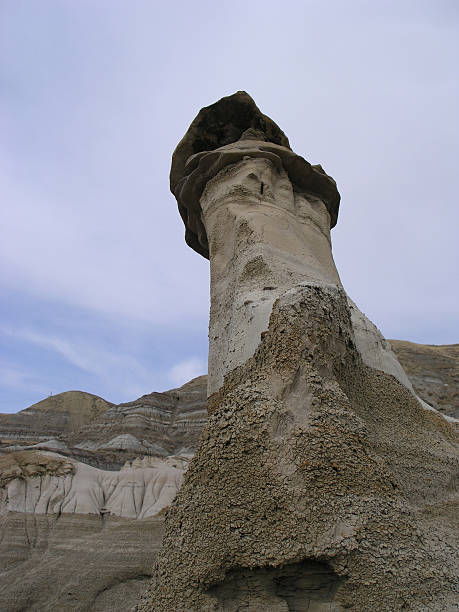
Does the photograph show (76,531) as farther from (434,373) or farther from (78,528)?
(434,373)

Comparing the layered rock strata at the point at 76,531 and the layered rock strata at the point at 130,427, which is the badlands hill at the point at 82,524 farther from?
the layered rock strata at the point at 130,427

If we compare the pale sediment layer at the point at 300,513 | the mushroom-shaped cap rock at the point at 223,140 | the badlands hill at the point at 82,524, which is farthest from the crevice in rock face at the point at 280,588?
the mushroom-shaped cap rock at the point at 223,140

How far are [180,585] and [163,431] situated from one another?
15677 millimetres

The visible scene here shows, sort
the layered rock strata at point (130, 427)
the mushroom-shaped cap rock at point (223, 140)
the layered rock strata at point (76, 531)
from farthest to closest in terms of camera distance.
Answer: the layered rock strata at point (130, 427)
the mushroom-shaped cap rock at point (223, 140)
the layered rock strata at point (76, 531)

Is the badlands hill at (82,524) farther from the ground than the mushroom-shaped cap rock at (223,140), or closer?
closer

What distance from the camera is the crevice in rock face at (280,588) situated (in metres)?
1.95

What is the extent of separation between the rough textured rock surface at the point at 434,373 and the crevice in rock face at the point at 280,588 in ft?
26.4

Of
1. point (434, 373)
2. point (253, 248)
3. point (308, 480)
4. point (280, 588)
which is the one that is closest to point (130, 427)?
point (434, 373)

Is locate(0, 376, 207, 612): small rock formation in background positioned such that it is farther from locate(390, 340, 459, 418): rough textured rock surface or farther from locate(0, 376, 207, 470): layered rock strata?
locate(390, 340, 459, 418): rough textured rock surface

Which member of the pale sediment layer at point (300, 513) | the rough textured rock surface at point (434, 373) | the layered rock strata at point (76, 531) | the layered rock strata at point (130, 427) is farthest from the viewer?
the layered rock strata at point (130, 427)

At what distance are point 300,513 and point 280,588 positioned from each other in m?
0.35

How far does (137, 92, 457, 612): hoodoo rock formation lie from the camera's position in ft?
6.28

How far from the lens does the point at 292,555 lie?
192 cm

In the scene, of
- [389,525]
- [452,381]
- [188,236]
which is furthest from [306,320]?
[452,381]
